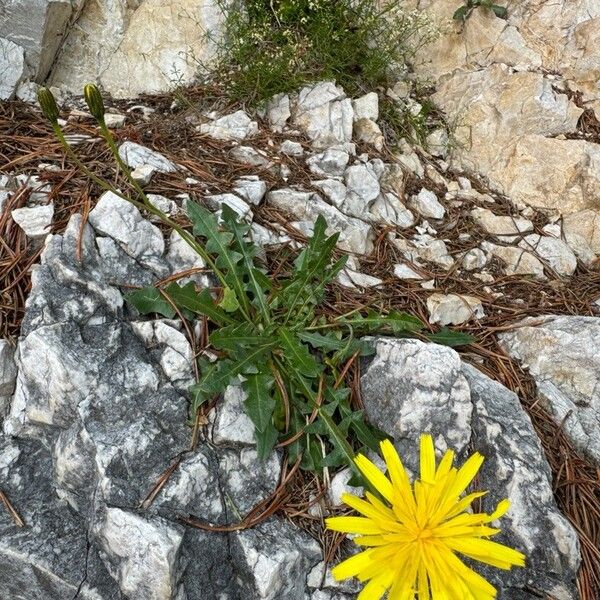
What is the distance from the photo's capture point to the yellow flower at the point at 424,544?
1.62 metres

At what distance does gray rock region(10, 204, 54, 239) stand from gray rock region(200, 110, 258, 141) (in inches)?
44.4

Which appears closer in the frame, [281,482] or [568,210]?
[281,482]

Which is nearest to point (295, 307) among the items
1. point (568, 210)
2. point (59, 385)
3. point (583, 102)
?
point (59, 385)

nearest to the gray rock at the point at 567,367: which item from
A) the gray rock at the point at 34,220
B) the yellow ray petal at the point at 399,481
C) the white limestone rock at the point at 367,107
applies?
the yellow ray petal at the point at 399,481

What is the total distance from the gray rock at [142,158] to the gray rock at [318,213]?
521 millimetres

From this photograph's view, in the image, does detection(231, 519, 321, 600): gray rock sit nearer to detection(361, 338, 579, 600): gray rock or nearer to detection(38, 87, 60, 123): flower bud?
detection(361, 338, 579, 600): gray rock

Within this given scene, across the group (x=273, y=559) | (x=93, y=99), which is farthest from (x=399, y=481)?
(x=93, y=99)

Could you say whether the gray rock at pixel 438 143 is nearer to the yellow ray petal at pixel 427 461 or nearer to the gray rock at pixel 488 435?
the gray rock at pixel 488 435

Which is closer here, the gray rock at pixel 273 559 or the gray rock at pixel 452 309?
the gray rock at pixel 273 559

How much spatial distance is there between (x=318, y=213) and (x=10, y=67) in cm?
186

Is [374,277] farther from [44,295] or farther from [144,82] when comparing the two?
[144,82]

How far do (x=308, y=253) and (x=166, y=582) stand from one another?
134 centimetres

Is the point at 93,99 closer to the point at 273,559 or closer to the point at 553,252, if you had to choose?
the point at 273,559

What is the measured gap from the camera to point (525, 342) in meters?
2.68
